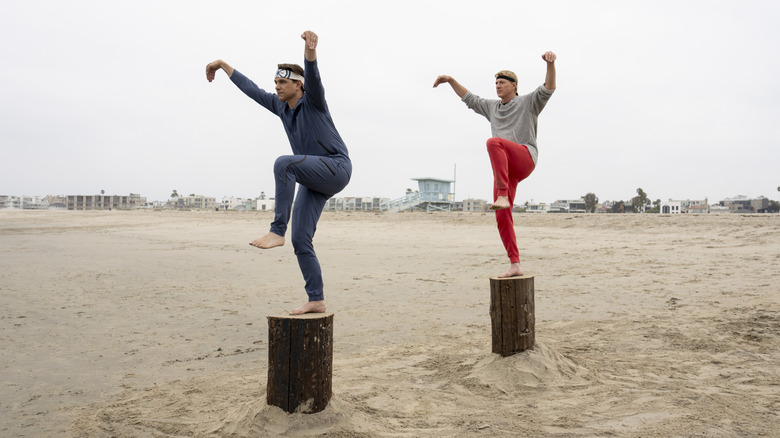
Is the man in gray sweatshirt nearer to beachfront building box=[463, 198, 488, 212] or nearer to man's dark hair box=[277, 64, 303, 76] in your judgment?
man's dark hair box=[277, 64, 303, 76]

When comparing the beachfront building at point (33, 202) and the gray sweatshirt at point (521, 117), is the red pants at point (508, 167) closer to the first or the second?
the gray sweatshirt at point (521, 117)

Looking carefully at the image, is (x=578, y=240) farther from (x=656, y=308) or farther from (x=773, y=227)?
(x=656, y=308)

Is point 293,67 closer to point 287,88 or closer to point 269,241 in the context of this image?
point 287,88

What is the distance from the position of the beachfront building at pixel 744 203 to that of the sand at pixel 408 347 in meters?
33.9

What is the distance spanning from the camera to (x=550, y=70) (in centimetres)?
472

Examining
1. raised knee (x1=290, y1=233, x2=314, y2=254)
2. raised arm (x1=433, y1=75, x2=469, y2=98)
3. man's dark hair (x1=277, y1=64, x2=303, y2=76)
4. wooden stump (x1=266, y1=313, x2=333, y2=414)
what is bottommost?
wooden stump (x1=266, y1=313, x2=333, y2=414)

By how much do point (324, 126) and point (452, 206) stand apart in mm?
36791

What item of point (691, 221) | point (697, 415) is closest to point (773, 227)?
point (691, 221)

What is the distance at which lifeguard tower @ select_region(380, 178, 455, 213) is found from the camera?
3791cm

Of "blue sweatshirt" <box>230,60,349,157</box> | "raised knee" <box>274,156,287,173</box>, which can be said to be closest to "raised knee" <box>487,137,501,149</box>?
"blue sweatshirt" <box>230,60,349,157</box>

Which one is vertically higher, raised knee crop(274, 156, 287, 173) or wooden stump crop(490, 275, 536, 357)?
raised knee crop(274, 156, 287, 173)

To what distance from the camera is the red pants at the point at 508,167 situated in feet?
15.6

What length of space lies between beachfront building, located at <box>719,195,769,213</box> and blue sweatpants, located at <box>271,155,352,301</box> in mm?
42352

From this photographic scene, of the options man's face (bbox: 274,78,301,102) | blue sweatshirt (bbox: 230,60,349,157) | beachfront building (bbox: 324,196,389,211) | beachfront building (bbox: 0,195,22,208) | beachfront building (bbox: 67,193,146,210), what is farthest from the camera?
beachfront building (bbox: 0,195,22,208)
